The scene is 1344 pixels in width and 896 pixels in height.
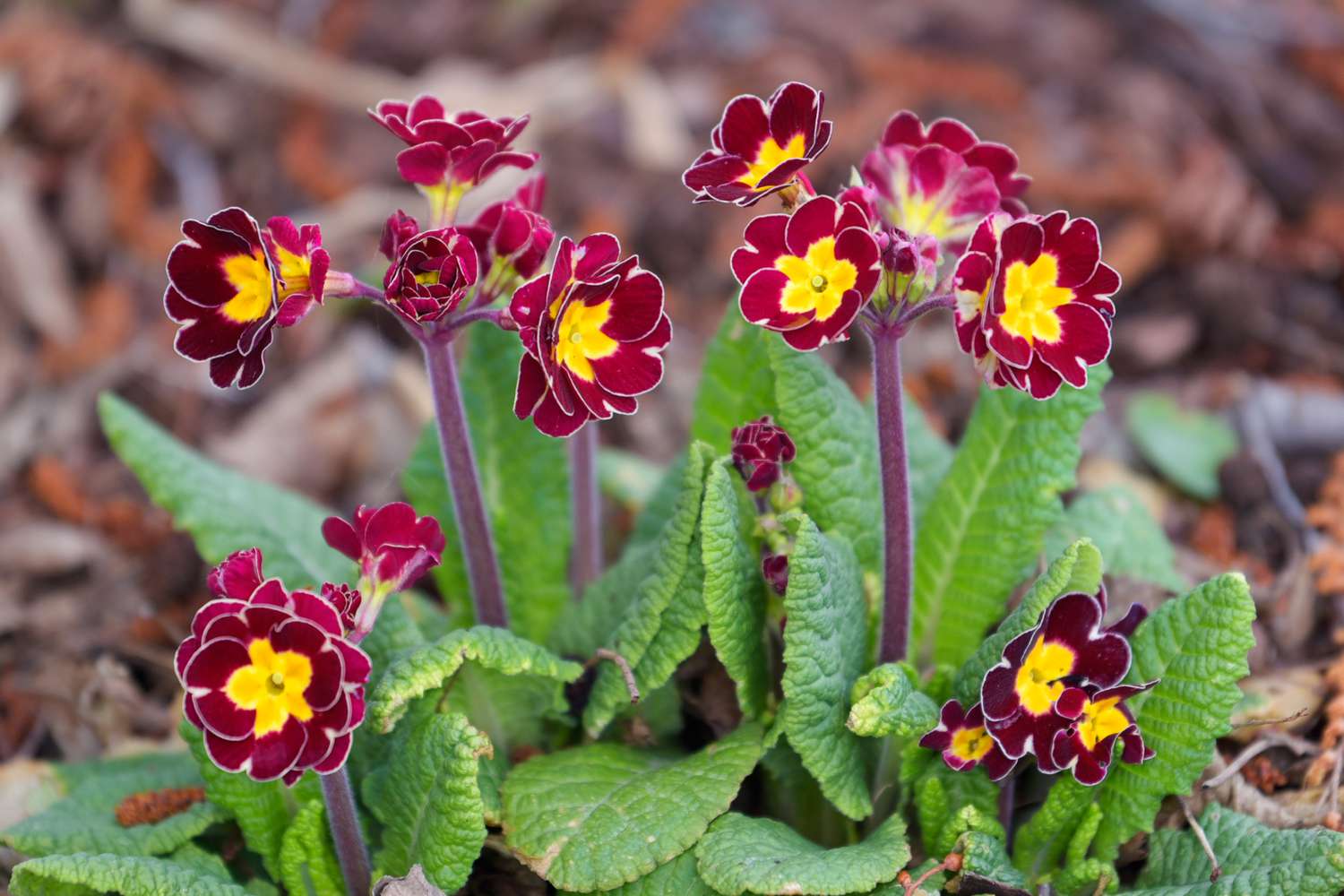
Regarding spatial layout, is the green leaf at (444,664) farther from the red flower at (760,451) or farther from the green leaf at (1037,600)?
the green leaf at (1037,600)

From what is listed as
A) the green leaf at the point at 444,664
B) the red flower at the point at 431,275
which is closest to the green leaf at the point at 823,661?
the green leaf at the point at 444,664

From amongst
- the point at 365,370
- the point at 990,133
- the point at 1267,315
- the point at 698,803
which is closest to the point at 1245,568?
the point at 1267,315

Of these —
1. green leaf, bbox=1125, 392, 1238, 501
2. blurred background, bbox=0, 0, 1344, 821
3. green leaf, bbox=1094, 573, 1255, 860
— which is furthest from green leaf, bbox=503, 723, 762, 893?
green leaf, bbox=1125, 392, 1238, 501

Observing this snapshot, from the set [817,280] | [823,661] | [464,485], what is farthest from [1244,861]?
[464,485]

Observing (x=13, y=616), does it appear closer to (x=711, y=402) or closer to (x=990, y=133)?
(x=711, y=402)

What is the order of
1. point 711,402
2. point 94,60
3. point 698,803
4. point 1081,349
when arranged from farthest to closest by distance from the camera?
point 94,60 < point 711,402 < point 698,803 < point 1081,349

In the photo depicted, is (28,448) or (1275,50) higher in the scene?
(1275,50)

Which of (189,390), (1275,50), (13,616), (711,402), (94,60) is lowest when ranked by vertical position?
Answer: (13,616)

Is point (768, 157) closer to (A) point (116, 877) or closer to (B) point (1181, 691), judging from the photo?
(B) point (1181, 691)
